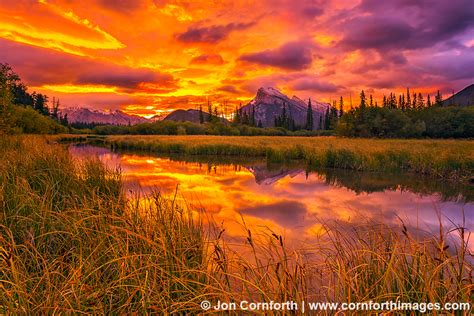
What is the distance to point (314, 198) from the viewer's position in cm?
1236

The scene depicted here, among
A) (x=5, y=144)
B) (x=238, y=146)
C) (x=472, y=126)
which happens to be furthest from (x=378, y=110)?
(x=5, y=144)

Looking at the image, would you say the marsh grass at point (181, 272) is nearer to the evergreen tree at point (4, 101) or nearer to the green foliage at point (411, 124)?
the evergreen tree at point (4, 101)

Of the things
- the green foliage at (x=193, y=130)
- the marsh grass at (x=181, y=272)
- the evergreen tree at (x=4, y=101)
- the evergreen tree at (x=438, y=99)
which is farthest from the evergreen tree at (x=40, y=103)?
the evergreen tree at (x=438, y=99)

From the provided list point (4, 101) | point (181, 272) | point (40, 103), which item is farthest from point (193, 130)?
point (181, 272)

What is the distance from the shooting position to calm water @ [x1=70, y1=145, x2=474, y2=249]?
8664 mm

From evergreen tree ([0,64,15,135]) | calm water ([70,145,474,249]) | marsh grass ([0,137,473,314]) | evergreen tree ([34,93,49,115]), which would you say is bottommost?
calm water ([70,145,474,249])

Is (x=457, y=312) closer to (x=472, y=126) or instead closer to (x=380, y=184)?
(x=380, y=184)

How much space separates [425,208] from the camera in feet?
35.1

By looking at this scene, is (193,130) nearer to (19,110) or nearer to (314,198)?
(19,110)

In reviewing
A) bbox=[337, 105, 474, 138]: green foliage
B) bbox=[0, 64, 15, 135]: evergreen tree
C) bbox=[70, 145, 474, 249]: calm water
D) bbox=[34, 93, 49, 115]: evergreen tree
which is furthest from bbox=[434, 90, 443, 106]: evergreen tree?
bbox=[34, 93, 49, 115]: evergreen tree

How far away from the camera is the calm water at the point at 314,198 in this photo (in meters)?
Answer: 8.66

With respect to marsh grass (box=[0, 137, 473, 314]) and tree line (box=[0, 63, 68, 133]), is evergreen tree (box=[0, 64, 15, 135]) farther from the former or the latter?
marsh grass (box=[0, 137, 473, 314])

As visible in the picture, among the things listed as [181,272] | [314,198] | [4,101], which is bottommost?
[314,198]

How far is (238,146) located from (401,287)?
30658 millimetres
